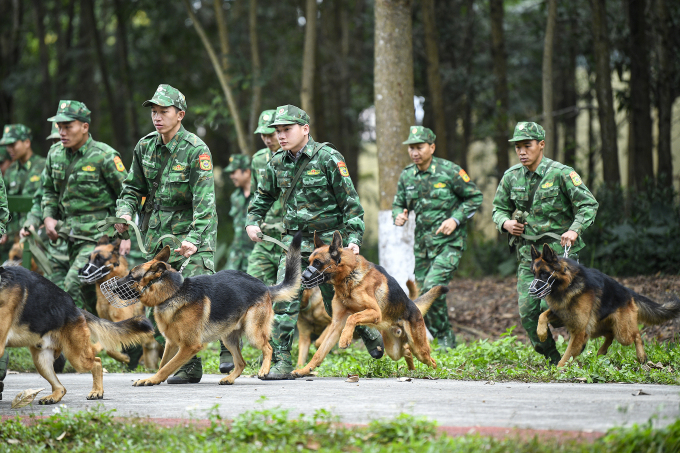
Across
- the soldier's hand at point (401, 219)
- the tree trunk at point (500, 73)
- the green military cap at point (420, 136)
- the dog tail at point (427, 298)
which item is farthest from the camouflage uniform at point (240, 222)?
the tree trunk at point (500, 73)

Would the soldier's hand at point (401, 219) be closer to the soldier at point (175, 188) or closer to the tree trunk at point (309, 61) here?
the soldier at point (175, 188)

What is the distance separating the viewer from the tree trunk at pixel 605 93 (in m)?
14.0

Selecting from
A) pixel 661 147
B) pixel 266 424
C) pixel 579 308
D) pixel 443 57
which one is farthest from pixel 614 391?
pixel 443 57

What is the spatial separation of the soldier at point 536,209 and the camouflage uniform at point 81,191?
4451 millimetres

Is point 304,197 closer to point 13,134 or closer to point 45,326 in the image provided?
point 45,326

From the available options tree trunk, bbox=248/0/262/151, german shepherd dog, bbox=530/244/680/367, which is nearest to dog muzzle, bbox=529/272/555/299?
german shepherd dog, bbox=530/244/680/367

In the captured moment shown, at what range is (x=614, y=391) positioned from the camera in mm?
5512

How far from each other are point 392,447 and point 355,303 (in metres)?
3.09

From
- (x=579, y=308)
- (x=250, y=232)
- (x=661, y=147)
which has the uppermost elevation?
(x=661, y=147)

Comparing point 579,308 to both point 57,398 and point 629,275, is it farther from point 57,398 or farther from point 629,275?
point 629,275

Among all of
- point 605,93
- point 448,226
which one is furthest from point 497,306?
point 605,93

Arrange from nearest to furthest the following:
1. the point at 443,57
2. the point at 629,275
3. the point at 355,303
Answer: the point at 355,303
the point at 629,275
the point at 443,57

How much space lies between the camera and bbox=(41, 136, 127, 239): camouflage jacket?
27.5ft

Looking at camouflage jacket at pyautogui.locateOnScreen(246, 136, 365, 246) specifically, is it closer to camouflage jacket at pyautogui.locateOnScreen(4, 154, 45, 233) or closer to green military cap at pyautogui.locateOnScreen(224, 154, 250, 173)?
green military cap at pyautogui.locateOnScreen(224, 154, 250, 173)
